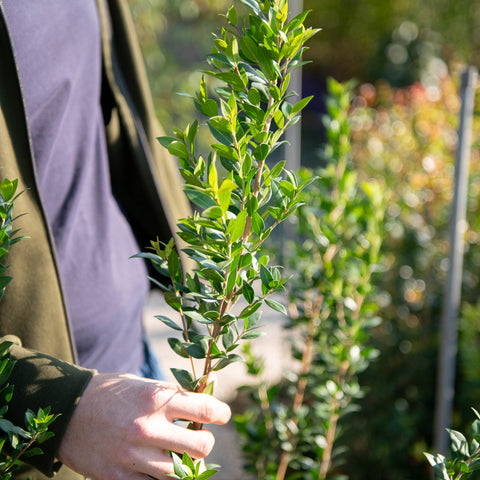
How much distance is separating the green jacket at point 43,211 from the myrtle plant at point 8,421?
0.04m

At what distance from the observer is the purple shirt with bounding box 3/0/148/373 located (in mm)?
1119

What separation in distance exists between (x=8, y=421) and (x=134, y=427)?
15cm

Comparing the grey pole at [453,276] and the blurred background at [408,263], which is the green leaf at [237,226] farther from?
the grey pole at [453,276]

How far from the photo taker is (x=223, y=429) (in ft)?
10.3

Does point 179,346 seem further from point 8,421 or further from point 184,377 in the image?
point 8,421

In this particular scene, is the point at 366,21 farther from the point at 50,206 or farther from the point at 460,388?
the point at 50,206

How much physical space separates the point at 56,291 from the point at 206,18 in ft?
17.4

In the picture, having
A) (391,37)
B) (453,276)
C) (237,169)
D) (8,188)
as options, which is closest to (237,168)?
(237,169)

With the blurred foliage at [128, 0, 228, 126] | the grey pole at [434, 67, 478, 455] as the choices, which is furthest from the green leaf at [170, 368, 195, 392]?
the blurred foliage at [128, 0, 228, 126]

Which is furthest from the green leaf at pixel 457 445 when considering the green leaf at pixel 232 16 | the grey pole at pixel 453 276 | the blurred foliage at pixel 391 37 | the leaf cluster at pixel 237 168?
the blurred foliage at pixel 391 37

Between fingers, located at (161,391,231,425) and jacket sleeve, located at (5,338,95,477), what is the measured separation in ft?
0.42

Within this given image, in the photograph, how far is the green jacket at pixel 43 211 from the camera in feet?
2.45

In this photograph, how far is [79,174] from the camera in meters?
1.25

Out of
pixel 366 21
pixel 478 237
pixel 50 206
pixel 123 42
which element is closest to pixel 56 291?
pixel 50 206
